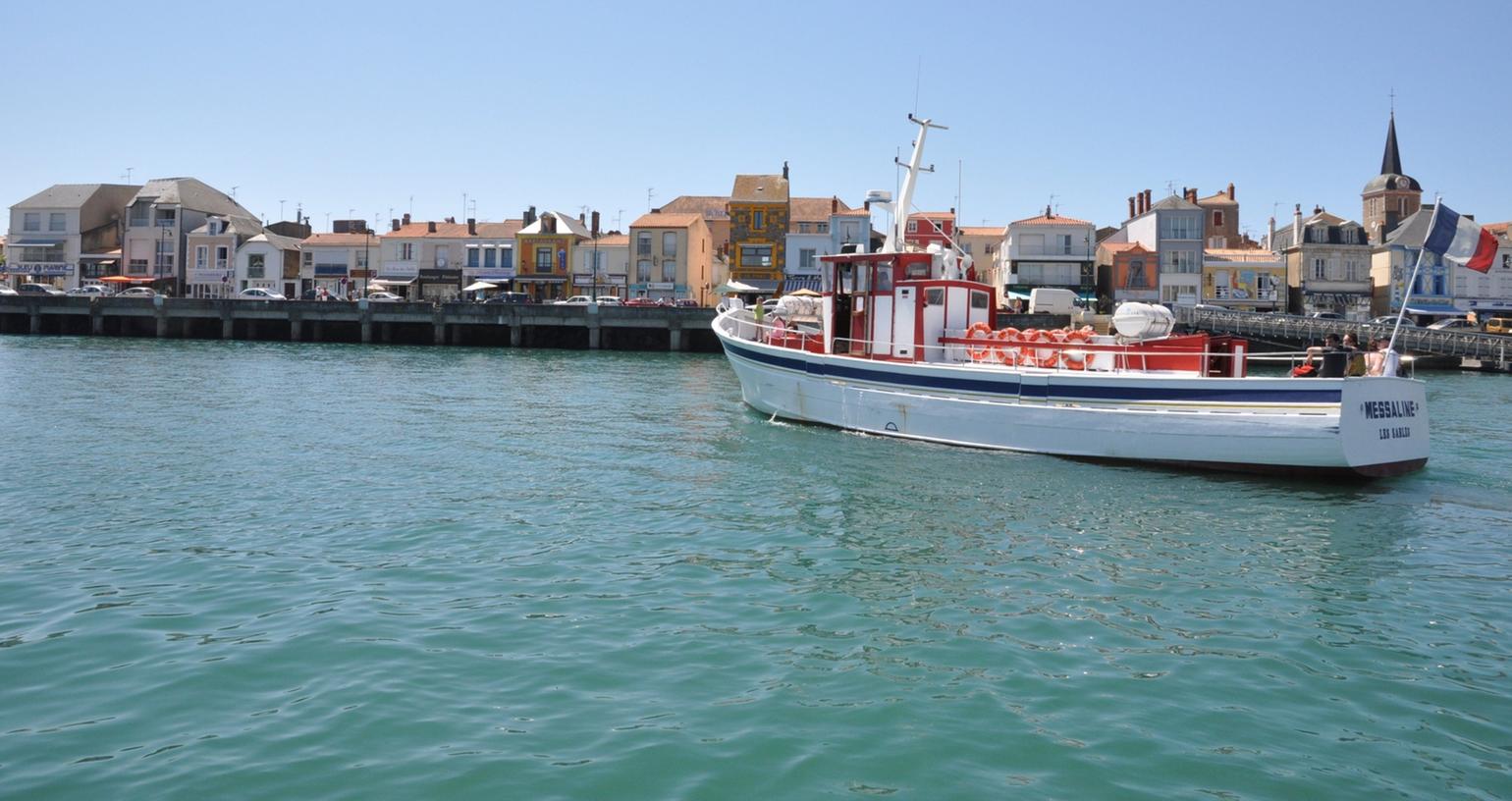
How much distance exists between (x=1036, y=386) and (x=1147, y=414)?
1925mm

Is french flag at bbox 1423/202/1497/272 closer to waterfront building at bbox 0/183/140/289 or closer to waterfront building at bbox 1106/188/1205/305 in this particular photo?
waterfront building at bbox 1106/188/1205/305

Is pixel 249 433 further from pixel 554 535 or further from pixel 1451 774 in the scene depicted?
pixel 1451 774

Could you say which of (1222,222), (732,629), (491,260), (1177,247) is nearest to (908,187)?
(732,629)

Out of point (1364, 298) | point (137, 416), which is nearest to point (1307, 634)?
point (137, 416)

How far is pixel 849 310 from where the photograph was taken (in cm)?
2261

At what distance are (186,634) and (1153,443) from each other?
557 inches

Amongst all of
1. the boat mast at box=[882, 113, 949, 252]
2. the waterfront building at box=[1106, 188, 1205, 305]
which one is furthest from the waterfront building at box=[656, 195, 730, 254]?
the boat mast at box=[882, 113, 949, 252]

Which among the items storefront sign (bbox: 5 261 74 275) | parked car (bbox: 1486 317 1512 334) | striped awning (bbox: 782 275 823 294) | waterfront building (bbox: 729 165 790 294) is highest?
waterfront building (bbox: 729 165 790 294)

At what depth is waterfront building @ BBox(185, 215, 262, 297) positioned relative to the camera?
272 feet

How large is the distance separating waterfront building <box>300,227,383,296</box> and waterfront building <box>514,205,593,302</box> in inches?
470

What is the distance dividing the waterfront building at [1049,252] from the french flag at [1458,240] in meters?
55.3

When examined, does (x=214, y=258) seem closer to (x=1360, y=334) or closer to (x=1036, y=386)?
(x=1360, y=334)

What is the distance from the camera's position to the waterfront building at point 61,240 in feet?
277

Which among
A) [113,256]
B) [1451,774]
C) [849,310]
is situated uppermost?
[113,256]
